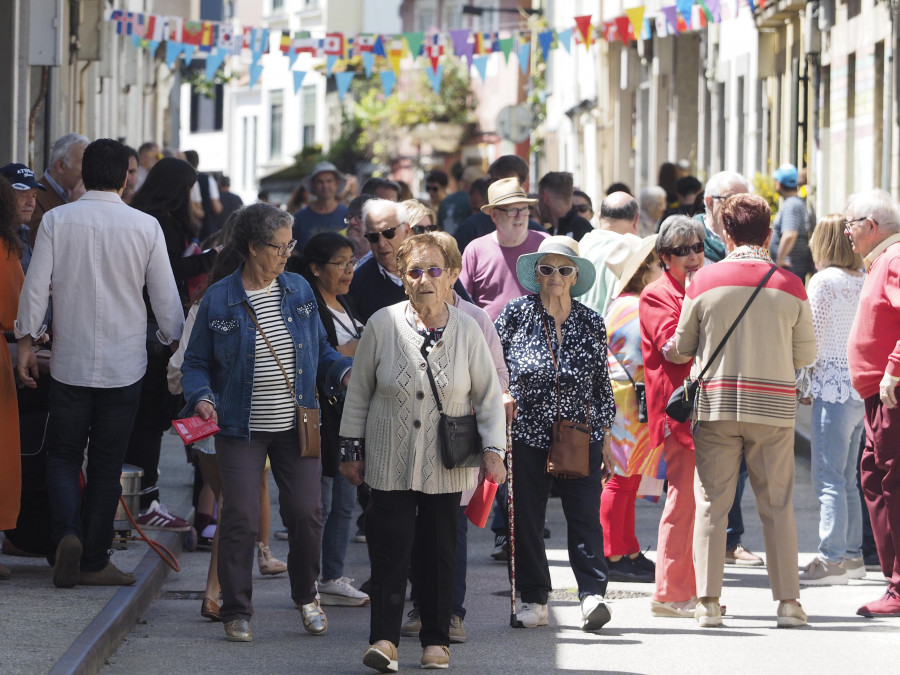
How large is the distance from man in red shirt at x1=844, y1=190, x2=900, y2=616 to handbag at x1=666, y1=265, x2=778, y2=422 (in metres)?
0.75

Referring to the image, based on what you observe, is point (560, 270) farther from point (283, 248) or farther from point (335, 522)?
point (335, 522)

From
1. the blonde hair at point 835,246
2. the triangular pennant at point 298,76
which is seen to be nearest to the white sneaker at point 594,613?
the blonde hair at point 835,246

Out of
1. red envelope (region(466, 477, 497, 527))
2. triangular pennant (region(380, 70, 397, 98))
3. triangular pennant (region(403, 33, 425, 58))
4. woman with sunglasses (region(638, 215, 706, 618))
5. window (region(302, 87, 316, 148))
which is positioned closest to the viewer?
red envelope (region(466, 477, 497, 527))

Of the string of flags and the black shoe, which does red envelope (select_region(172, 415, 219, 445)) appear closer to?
the black shoe

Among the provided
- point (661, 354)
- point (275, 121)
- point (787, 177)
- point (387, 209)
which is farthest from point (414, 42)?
point (275, 121)

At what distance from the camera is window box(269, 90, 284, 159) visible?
207 ft

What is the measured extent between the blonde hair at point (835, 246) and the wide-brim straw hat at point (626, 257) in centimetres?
93

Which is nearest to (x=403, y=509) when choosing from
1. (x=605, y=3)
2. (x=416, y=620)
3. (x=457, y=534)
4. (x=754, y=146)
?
(x=457, y=534)

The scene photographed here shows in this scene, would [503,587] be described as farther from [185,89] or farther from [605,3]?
[185,89]

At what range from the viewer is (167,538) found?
10.4 meters

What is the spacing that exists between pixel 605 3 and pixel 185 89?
112ft

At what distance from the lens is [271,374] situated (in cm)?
795

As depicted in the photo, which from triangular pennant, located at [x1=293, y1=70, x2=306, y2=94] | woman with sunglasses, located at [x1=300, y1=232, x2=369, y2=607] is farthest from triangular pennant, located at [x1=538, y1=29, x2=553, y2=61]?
woman with sunglasses, located at [x1=300, y1=232, x2=369, y2=607]

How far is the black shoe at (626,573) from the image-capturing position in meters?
9.99
